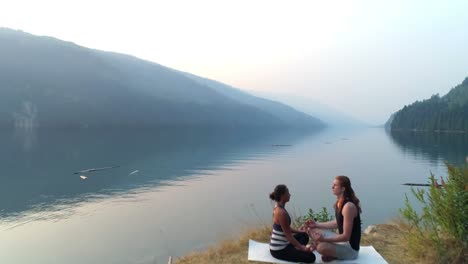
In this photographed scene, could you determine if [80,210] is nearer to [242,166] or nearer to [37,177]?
[37,177]

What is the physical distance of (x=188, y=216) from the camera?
2662cm

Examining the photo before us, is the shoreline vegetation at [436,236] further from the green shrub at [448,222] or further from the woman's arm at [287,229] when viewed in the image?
the woman's arm at [287,229]

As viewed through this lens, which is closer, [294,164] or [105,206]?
[105,206]

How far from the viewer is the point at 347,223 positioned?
8766mm

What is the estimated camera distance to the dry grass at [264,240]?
1089 centimetres

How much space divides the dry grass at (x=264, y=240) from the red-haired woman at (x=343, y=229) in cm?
212

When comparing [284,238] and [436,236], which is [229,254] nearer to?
[284,238]

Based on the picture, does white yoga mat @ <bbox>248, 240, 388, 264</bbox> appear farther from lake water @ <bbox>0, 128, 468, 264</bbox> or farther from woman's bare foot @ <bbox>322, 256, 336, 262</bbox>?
lake water @ <bbox>0, 128, 468, 264</bbox>

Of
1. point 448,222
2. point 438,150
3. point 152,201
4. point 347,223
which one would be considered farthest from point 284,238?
point 438,150

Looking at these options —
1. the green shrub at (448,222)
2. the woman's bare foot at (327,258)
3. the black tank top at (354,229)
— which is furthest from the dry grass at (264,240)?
the woman's bare foot at (327,258)

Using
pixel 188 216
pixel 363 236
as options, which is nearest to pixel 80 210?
pixel 188 216

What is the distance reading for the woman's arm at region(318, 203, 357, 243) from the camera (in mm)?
8584

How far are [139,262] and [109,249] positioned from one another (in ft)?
9.89

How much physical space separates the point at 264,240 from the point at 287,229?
3969mm
